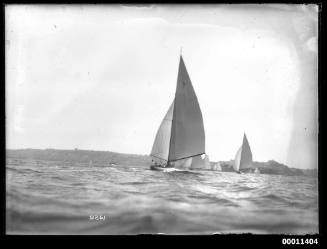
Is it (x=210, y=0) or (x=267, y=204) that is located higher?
(x=210, y=0)

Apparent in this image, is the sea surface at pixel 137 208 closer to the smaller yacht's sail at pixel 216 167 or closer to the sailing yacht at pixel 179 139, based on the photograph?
the smaller yacht's sail at pixel 216 167

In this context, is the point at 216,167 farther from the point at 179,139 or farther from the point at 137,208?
Answer: the point at 179,139

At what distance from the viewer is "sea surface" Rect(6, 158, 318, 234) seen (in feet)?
22.8

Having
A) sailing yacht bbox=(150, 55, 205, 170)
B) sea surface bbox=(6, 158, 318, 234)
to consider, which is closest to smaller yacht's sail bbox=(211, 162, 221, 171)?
sailing yacht bbox=(150, 55, 205, 170)

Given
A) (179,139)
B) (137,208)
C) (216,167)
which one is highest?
(179,139)

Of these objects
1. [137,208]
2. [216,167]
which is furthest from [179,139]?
[137,208]

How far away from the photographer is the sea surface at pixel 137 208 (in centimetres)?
695

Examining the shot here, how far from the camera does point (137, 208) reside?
23.8ft

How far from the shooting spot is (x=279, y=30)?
7633 mm

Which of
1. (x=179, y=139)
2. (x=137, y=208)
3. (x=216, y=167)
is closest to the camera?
(x=137, y=208)
